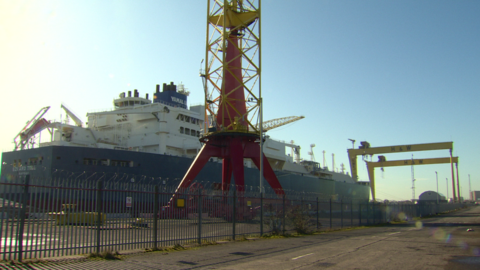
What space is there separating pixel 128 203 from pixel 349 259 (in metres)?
5.98

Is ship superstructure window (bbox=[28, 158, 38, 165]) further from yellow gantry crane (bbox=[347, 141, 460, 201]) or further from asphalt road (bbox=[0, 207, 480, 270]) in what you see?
yellow gantry crane (bbox=[347, 141, 460, 201])

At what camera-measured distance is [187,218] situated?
42.3 feet

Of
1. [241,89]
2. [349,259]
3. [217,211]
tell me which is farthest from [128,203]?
[241,89]

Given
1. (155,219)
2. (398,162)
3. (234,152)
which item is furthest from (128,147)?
(398,162)

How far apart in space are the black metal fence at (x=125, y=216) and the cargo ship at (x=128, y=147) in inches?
467

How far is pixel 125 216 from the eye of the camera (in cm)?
1059

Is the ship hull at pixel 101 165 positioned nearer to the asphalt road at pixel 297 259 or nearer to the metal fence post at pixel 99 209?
the asphalt road at pixel 297 259

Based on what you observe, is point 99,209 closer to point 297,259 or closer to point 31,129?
point 297,259

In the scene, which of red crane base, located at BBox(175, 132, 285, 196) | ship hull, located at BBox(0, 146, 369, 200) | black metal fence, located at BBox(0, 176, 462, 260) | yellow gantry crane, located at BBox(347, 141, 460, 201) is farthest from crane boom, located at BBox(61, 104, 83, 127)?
yellow gantry crane, located at BBox(347, 141, 460, 201)

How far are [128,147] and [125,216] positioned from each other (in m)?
29.6

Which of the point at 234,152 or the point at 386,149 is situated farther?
the point at 386,149

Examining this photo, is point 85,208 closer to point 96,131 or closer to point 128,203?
point 128,203

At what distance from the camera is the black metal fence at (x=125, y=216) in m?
8.27

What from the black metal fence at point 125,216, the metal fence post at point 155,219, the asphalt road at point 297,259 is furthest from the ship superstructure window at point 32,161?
the asphalt road at point 297,259
